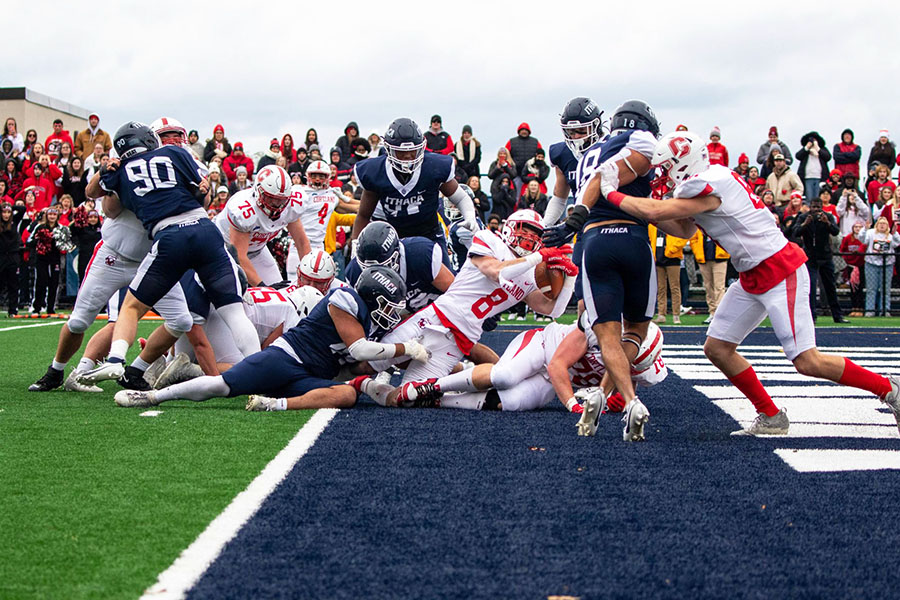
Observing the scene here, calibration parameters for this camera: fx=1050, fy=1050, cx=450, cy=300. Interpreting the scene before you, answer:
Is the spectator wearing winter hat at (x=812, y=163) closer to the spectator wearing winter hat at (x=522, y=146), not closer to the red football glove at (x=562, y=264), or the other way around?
the spectator wearing winter hat at (x=522, y=146)

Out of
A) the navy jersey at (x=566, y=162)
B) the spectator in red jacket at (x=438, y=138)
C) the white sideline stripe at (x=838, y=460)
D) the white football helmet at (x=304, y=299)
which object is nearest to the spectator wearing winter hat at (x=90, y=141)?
the spectator in red jacket at (x=438, y=138)

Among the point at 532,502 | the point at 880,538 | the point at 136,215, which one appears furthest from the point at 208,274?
the point at 880,538

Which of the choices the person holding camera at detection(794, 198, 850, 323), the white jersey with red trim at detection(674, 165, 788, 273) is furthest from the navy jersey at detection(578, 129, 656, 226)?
the person holding camera at detection(794, 198, 850, 323)

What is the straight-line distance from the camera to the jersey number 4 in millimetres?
6867

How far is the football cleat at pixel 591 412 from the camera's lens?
5215 mm

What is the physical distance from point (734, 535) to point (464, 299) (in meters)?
3.39

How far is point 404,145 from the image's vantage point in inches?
305

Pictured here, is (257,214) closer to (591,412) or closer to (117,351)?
(117,351)

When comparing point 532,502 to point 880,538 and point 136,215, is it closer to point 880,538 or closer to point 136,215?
point 880,538

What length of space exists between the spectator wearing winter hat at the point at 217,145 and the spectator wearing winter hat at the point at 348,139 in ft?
7.40

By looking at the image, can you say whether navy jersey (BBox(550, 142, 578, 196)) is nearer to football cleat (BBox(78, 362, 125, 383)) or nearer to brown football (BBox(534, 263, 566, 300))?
brown football (BBox(534, 263, 566, 300))

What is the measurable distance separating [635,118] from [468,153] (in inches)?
524

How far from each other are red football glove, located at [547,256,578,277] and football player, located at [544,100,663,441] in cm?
73

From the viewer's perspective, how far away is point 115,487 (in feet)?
13.6
